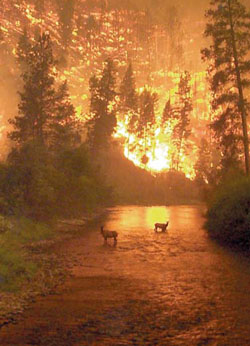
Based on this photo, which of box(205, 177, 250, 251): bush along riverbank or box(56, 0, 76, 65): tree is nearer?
box(205, 177, 250, 251): bush along riverbank

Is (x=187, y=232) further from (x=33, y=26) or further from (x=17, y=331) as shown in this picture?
(x=33, y=26)

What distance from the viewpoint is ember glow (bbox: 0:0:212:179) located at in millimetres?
104375

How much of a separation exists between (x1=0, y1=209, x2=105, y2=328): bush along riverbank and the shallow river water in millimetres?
582

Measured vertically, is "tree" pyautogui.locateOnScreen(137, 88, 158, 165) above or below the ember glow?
below

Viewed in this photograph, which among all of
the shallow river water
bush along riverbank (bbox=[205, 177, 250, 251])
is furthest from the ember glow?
the shallow river water

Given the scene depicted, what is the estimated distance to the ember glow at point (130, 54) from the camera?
104375mm

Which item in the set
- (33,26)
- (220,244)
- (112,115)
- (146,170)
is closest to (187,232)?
(220,244)

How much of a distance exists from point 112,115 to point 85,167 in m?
33.8

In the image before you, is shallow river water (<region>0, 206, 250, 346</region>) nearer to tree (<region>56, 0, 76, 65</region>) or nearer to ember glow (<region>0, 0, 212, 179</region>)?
ember glow (<region>0, 0, 212, 179</region>)

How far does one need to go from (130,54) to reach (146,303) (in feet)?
440

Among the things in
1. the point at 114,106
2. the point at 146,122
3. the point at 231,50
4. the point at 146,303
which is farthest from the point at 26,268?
the point at 146,122

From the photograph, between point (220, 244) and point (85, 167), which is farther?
point (85, 167)

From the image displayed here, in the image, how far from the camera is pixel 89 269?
17.2 metres

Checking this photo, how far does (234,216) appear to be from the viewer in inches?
926
